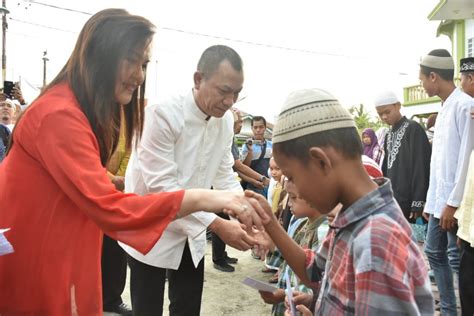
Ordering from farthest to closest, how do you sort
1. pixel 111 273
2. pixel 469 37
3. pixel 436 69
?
pixel 469 37
pixel 111 273
pixel 436 69

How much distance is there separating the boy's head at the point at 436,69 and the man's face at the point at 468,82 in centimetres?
9

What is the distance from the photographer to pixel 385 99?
4.63 meters

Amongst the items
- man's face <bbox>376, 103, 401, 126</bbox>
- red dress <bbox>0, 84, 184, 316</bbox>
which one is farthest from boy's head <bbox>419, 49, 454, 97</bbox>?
red dress <bbox>0, 84, 184, 316</bbox>

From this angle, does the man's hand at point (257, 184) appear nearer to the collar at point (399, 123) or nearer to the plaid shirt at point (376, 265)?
the collar at point (399, 123)

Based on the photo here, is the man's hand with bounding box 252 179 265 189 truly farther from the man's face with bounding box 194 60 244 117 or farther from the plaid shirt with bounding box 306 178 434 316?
the plaid shirt with bounding box 306 178 434 316

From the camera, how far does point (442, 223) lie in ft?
10.6

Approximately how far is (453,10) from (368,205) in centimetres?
1873

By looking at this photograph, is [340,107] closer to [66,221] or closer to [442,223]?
[66,221]

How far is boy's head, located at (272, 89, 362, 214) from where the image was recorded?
3.91 ft

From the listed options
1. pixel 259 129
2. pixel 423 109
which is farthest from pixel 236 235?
pixel 423 109

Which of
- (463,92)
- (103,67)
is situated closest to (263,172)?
(463,92)

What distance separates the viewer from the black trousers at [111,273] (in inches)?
150

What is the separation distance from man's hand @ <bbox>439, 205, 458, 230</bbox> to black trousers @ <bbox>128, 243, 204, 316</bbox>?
1921 millimetres

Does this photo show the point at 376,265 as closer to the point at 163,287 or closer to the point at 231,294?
the point at 163,287
